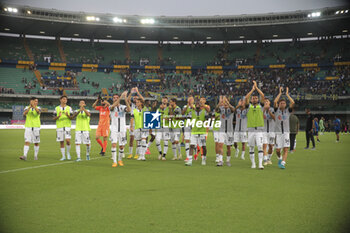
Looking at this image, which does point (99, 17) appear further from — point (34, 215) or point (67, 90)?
point (34, 215)

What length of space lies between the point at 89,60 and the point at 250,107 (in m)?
52.5

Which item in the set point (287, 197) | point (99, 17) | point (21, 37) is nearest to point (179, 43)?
point (99, 17)

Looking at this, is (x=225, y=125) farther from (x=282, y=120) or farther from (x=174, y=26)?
(x=174, y=26)

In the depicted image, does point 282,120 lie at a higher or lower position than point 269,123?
higher

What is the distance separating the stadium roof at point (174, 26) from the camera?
159 feet

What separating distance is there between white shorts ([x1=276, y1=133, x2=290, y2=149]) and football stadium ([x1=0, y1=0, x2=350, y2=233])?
1.6 inches

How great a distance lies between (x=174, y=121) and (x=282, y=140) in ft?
14.0

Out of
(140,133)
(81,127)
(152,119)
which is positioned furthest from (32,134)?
(152,119)

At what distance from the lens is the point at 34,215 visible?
15.3 feet

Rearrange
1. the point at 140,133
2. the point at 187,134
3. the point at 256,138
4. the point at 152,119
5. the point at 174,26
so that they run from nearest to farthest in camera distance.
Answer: the point at 256,138
the point at 187,134
the point at 140,133
the point at 152,119
the point at 174,26

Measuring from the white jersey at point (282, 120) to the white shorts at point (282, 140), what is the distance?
0.47ft

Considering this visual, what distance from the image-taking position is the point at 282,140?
10742 millimetres

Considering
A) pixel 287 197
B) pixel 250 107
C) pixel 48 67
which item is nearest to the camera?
pixel 287 197

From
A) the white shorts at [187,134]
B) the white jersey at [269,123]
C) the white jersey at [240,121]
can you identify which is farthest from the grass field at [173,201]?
the white jersey at [240,121]
